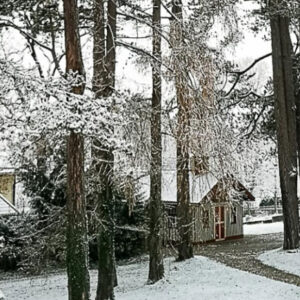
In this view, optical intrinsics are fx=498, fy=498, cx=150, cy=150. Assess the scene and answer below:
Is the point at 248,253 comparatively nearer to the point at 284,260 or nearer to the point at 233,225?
the point at 284,260

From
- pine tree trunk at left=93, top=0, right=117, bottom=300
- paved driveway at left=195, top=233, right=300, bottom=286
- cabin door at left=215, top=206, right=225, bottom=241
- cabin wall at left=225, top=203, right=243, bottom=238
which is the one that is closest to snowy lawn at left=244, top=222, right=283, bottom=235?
paved driveway at left=195, top=233, right=300, bottom=286

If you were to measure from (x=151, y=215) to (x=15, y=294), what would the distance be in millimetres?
4317

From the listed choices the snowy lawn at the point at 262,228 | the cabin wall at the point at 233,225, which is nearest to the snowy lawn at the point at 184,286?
the cabin wall at the point at 233,225

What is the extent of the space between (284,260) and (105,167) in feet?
27.3

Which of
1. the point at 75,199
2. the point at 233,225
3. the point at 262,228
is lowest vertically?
the point at 262,228

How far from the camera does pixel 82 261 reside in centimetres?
683

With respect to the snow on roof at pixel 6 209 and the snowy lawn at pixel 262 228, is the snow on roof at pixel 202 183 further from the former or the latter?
the snowy lawn at pixel 262 228

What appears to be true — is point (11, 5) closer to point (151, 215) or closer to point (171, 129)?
point (171, 129)

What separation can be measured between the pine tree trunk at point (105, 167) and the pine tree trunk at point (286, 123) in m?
8.08

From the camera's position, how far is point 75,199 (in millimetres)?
6906

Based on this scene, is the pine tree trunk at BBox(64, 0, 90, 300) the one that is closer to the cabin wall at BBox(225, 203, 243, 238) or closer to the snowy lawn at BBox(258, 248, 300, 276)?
the snowy lawn at BBox(258, 248, 300, 276)

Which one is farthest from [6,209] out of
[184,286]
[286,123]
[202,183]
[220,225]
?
[202,183]

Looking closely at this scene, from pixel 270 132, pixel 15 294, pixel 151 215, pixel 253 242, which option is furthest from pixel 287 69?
pixel 15 294

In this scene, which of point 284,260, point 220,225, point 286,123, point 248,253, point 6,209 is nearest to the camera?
point 284,260
